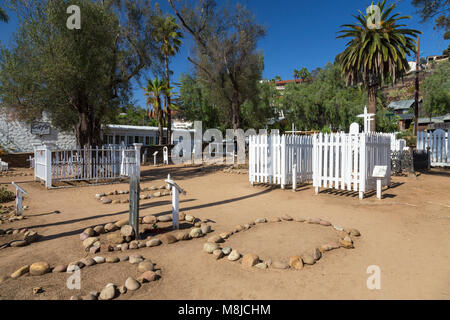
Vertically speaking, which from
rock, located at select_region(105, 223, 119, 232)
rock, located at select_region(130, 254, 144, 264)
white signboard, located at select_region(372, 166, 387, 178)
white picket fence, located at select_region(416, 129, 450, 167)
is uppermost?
white picket fence, located at select_region(416, 129, 450, 167)

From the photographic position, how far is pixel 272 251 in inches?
166

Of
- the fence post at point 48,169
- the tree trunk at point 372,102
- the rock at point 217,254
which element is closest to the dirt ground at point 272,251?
the rock at point 217,254

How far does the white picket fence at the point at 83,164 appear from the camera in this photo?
11578 millimetres

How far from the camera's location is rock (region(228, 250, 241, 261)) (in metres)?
3.92

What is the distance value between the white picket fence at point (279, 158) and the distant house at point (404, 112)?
50718mm

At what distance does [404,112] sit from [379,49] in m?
48.5

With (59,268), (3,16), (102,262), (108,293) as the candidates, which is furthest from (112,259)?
(3,16)

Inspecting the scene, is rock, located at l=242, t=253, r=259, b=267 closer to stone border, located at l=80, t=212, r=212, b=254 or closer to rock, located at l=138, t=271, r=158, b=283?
rock, located at l=138, t=271, r=158, b=283

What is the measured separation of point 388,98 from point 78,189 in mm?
86663

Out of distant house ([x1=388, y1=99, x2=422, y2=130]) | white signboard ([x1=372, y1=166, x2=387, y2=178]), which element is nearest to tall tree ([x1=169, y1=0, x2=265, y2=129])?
white signboard ([x1=372, y1=166, x2=387, y2=178])

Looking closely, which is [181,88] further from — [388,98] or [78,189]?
[388,98]

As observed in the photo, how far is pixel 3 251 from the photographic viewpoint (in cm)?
441

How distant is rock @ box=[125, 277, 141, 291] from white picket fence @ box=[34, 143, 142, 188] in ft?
29.8
